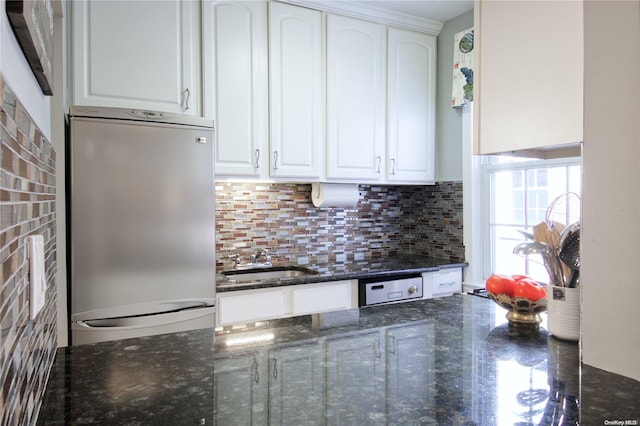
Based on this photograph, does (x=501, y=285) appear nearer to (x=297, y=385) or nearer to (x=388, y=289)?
(x=297, y=385)

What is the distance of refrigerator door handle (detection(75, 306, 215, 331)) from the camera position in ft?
6.45

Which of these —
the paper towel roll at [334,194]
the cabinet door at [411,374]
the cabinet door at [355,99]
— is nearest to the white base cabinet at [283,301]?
the paper towel roll at [334,194]

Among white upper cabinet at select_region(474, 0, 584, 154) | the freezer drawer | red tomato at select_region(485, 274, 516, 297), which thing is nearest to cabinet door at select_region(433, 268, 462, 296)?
Result: the freezer drawer

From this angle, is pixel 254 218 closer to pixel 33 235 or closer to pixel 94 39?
pixel 94 39

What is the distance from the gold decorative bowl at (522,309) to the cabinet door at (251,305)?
1.42 metres

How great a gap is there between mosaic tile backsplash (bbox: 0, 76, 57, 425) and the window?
2.53 meters

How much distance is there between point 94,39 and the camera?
7.28 feet

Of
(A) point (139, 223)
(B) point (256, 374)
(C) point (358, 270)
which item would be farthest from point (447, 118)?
(B) point (256, 374)

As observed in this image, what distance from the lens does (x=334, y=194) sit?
3.09 meters

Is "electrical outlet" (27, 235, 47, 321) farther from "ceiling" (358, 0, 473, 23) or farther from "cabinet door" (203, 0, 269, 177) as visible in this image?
"ceiling" (358, 0, 473, 23)

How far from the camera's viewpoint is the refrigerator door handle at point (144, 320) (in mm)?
1967

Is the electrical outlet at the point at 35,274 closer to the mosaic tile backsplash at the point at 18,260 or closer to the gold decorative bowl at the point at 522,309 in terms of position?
the mosaic tile backsplash at the point at 18,260

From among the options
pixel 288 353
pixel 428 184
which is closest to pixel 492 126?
pixel 288 353

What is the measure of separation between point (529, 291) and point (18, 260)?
1251 mm
